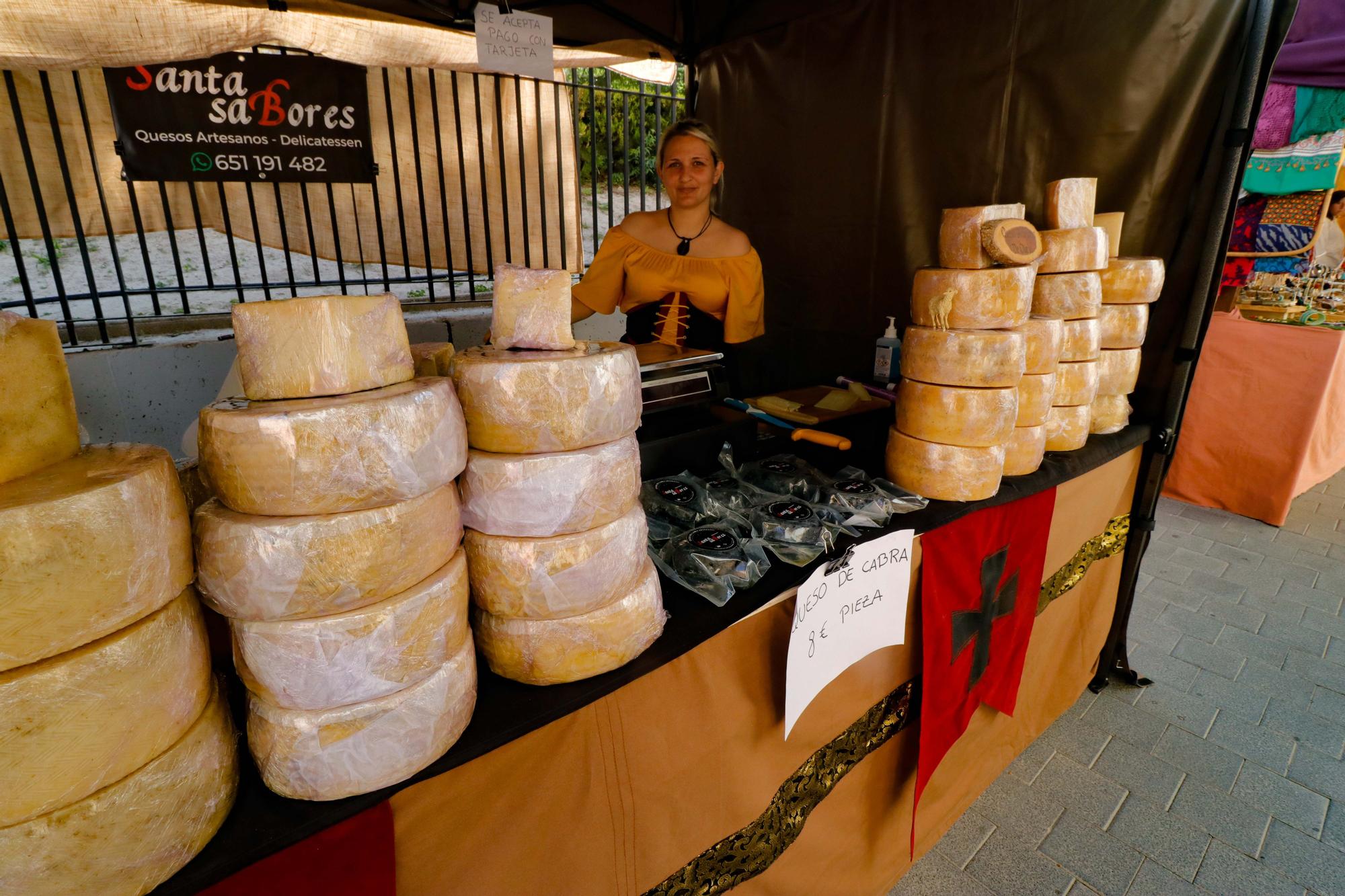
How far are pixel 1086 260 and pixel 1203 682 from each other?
2.01m

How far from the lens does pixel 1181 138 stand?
2.04 m

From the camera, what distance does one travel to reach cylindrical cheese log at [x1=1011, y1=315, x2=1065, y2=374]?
5.58 feet

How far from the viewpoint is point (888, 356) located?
2.27m

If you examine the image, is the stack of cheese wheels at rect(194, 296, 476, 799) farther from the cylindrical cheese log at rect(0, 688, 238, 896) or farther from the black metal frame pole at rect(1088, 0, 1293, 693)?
the black metal frame pole at rect(1088, 0, 1293, 693)

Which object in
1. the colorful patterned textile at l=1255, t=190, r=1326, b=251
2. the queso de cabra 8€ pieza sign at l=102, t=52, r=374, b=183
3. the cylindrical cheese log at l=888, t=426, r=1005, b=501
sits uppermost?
the queso de cabra 8€ pieza sign at l=102, t=52, r=374, b=183

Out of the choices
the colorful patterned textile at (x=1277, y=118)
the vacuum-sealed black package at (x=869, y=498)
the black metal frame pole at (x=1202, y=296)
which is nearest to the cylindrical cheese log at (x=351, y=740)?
the vacuum-sealed black package at (x=869, y=498)

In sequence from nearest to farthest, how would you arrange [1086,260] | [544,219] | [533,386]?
[533,386] → [1086,260] → [544,219]

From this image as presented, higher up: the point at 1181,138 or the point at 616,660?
the point at 1181,138

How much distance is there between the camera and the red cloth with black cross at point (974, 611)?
62.4 inches

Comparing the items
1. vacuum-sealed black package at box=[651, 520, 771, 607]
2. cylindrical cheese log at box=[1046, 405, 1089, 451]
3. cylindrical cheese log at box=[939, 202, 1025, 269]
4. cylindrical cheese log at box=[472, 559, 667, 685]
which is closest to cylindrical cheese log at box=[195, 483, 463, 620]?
cylindrical cheese log at box=[472, 559, 667, 685]

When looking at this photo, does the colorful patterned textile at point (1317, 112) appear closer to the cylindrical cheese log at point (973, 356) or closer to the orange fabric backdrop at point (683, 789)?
the orange fabric backdrop at point (683, 789)

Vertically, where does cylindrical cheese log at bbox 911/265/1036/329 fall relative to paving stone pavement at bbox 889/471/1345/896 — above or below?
above

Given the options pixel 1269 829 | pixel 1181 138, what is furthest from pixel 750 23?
pixel 1269 829

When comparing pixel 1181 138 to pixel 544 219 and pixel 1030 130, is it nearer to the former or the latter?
pixel 1030 130
